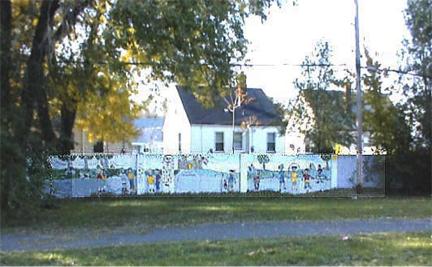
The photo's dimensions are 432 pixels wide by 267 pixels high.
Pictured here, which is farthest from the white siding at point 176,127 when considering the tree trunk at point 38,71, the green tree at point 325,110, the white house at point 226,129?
the tree trunk at point 38,71

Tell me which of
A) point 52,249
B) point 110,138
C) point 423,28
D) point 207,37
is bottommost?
point 52,249

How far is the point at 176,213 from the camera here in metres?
14.6

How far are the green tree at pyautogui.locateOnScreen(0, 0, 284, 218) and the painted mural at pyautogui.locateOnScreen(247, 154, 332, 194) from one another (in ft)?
25.1

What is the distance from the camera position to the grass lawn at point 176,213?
12469 mm

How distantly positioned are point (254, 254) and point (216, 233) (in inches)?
104

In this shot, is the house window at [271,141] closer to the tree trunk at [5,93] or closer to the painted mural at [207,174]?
the painted mural at [207,174]

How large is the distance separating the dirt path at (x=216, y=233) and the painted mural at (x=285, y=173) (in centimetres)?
908

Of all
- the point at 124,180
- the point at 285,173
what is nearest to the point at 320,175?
the point at 285,173

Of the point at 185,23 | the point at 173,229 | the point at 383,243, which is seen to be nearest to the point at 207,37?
the point at 185,23

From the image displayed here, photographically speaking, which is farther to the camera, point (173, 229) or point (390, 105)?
point (390, 105)

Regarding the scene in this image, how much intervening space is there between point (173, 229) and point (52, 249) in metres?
3.07

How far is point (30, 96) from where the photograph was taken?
1337cm

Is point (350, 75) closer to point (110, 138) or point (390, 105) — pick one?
point (390, 105)

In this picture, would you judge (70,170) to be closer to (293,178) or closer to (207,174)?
(207,174)
